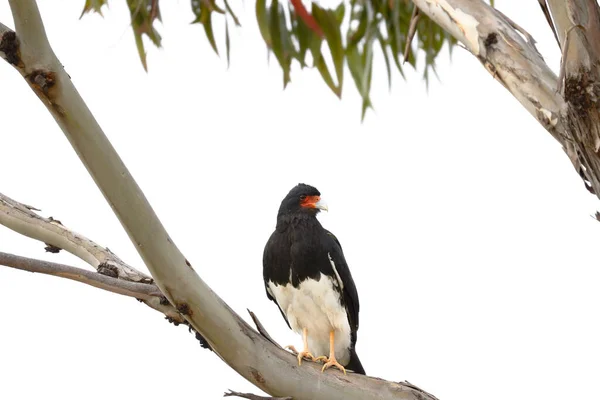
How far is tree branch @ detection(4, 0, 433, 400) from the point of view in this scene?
90.1 inches

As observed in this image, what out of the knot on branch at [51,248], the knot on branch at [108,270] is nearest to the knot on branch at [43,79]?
the knot on branch at [108,270]

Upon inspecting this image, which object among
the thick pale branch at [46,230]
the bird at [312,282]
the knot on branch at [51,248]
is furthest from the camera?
the bird at [312,282]

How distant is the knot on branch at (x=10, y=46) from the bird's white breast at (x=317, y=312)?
208cm

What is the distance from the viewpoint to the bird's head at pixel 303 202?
4254 mm

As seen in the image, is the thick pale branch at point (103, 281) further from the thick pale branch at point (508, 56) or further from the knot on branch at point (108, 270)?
the thick pale branch at point (508, 56)

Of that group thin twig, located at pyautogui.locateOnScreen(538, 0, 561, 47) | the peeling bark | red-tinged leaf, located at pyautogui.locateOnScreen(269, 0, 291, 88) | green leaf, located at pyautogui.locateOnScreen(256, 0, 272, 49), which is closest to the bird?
red-tinged leaf, located at pyautogui.locateOnScreen(269, 0, 291, 88)

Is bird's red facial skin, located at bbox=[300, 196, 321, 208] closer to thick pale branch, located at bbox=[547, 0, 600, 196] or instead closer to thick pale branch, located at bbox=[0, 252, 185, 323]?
thick pale branch, located at bbox=[0, 252, 185, 323]

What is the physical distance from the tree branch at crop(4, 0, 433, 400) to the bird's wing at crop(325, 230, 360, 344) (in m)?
1.01

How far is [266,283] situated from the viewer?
4191 mm

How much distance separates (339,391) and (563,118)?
4.24ft

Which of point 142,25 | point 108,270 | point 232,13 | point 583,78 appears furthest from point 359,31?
point 583,78

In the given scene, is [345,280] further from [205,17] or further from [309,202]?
[205,17]

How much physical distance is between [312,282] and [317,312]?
190 mm

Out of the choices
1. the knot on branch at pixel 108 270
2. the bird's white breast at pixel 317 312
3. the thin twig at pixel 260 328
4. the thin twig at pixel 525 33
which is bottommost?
the thin twig at pixel 260 328
